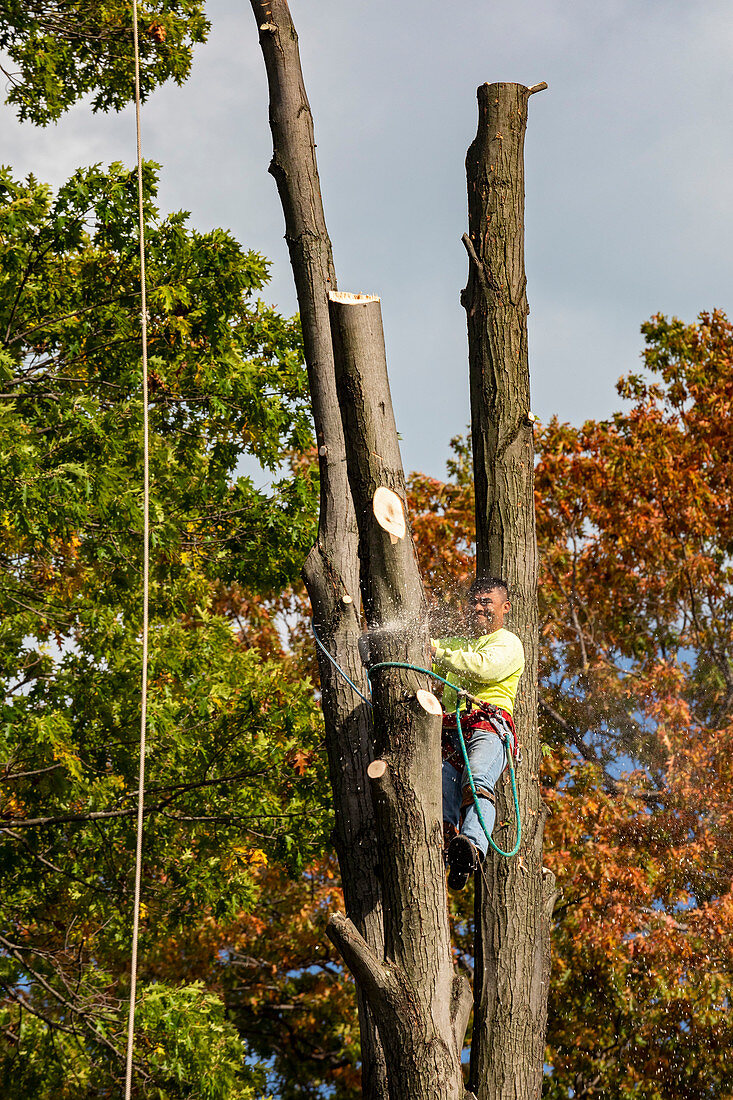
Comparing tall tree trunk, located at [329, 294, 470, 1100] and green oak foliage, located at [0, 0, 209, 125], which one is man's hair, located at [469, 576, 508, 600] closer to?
tall tree trunk, located at [329, 294, 470, 1100]

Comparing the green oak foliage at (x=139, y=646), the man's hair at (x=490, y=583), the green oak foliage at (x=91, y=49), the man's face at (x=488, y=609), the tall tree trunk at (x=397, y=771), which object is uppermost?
the green oak foliage at (x=91, y=49)

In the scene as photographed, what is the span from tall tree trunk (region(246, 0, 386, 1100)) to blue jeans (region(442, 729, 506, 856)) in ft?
1.48

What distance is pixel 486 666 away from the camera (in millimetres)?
3330

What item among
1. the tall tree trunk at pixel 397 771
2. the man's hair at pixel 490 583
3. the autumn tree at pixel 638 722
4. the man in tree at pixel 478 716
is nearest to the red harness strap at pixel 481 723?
the man in tree at pixel 478 716

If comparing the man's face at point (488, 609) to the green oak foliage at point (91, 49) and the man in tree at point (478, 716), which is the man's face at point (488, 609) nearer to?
the man in tree at point (478, 716)

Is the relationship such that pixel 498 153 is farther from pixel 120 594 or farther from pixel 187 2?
pixel 187 2

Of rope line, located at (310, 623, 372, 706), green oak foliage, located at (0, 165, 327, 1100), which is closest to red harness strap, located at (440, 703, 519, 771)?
rope line, located at (310, 623, 372, 706)

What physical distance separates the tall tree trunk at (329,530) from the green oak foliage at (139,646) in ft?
8.08

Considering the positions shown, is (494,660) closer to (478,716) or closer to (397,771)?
(478,716)

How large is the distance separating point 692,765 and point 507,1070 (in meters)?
6.54

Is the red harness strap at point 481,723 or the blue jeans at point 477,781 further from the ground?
the red harness strap at point 481,723

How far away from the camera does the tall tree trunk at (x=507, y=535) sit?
2.95 meters

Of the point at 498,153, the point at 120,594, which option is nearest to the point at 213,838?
the point at 120,594

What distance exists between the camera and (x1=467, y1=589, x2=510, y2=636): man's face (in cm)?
326
